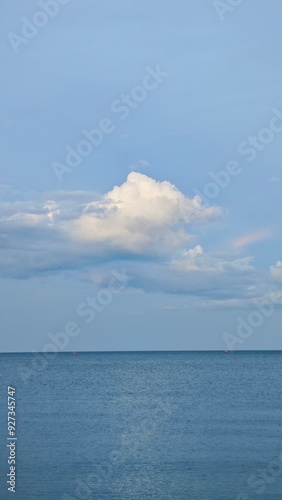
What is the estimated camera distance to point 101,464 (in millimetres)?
51781

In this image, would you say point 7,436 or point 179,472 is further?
point 7,436

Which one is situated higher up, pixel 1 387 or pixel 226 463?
pixel 1 387

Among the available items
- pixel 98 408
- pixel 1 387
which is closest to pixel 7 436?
pixel 98 408

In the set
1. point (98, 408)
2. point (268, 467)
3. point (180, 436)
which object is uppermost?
point (98, 408)

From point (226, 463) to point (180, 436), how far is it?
12.5 metres

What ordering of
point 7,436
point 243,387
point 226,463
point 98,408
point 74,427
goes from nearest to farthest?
point 226,463, point 7,436, point 74,427, point 98,408, point 243,387

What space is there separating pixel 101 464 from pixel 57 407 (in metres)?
35.5

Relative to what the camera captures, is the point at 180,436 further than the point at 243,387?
No

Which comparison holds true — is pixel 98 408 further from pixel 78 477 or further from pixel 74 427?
pixel 78 477

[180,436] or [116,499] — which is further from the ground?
[180,436]

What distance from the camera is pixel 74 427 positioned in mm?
68250

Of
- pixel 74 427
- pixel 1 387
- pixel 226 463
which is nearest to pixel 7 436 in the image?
pixel 74 427

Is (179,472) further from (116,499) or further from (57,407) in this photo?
(57,407)

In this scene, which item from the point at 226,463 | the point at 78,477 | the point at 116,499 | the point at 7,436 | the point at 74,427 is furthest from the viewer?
the point at 74,427
